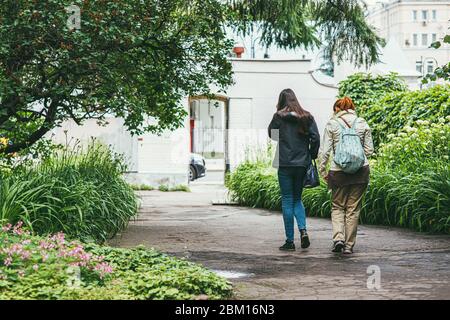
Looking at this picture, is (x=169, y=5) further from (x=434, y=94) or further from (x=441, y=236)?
(x=434, y=94)

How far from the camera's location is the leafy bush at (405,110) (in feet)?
46.9

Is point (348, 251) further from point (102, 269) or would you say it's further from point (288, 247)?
point (102, 269)

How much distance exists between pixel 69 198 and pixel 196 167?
17.9 meters

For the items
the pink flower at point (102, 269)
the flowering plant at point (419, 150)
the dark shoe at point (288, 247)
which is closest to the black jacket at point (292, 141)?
the dark shoe at point (288, 247)

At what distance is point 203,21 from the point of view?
1036 cm

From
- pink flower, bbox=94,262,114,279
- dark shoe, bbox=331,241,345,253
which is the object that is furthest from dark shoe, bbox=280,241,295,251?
pink flower, bbox=94,262,114,279

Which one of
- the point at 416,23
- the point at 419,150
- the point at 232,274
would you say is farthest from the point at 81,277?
the point at 416,23

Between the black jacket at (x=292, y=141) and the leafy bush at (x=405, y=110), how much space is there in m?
5.27

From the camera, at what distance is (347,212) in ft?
29.2

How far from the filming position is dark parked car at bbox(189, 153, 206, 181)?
86.8ft

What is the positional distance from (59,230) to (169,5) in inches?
137

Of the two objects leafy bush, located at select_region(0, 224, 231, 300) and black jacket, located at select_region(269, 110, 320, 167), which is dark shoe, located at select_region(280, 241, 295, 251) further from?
leafy bush, located at select_region(0, 224, 231, 300)

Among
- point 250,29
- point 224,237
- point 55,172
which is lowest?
point 224,237
